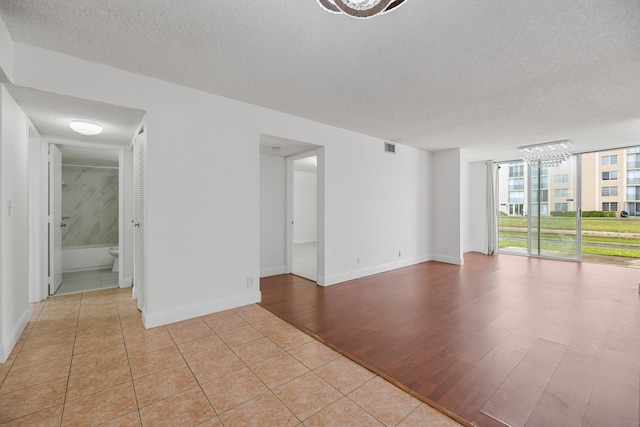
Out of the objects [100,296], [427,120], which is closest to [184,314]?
[100,296]

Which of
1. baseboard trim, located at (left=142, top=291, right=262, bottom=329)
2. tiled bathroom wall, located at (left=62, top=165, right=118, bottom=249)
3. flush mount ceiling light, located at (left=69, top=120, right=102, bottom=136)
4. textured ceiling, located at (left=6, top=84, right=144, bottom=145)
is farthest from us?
tiled bathroom wall, located at (left=62, top=165, right=118, bottom=249)

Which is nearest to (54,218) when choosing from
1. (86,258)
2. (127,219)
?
(127,219)

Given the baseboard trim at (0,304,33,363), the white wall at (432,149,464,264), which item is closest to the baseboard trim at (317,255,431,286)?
the white wall at (432,149,464,264)

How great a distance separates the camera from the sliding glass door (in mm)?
6216

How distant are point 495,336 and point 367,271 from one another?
99.4 inches

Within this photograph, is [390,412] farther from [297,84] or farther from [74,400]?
[297,84]

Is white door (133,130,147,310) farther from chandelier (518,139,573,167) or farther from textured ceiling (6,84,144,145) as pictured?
chandelier (518,139,573,167)

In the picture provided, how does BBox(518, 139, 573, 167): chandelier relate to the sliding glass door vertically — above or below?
above

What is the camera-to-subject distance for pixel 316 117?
3941 millimetres

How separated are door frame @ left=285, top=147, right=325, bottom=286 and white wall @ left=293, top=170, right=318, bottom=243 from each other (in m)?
3.94

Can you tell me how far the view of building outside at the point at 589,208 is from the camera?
242 inches

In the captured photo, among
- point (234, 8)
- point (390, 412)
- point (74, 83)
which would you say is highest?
point (234, 8)

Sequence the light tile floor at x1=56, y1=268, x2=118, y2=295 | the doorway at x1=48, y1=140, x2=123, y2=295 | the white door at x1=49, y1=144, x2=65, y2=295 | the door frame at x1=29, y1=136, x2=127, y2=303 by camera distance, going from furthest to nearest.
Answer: the doorway at x1=48, y1=140, x2=123, y2=295
the light tile floor at x1=56, y1=268, x2=118, y2=295
the white door at x1=49, y1=144, x2=65, y2=295
the door frame at x1=29, y1=136, x2=127, y2=303

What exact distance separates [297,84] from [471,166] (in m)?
6.77
